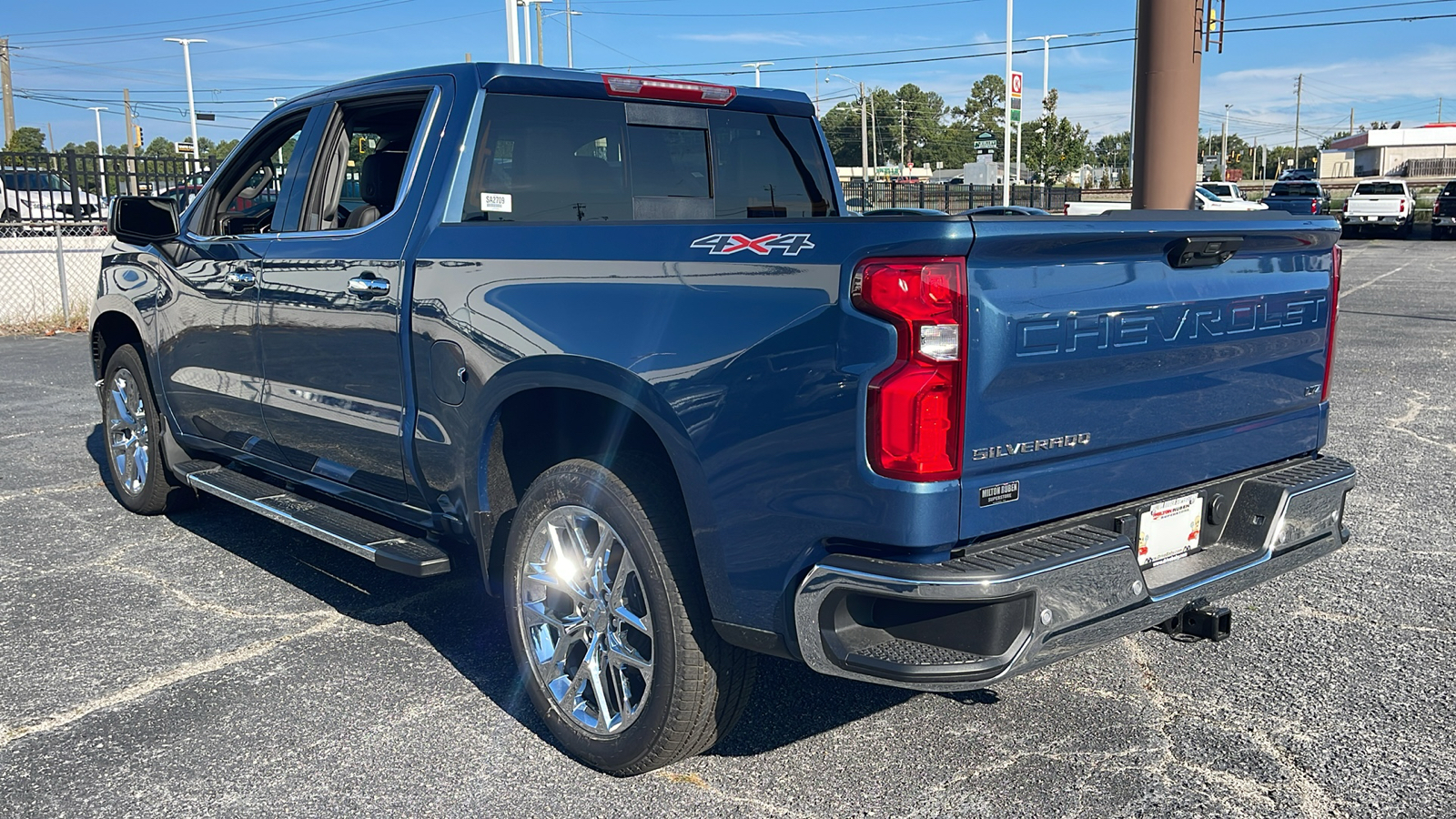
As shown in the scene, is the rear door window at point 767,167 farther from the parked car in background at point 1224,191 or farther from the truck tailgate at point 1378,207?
the parked car in background at point 1224,191

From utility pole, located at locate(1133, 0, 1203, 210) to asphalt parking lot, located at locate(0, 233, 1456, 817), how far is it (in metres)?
7.25

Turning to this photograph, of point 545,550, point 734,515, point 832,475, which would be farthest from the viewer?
point 545,550

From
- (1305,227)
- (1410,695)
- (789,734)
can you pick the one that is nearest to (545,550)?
(789,734)

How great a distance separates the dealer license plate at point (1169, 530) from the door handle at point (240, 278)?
338cm

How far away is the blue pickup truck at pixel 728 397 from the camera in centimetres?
265

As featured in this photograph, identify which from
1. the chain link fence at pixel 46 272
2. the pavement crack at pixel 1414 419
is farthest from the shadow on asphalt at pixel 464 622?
the chain link fence at pixel 46 272

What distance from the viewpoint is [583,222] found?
3.35 m

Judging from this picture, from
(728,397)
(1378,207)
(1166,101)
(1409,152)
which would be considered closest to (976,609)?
(728,397)

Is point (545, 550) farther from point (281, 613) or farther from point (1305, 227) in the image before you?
point (1305, 227)

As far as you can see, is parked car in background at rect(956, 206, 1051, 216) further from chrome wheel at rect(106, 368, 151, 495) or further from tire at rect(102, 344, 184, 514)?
chrome wheel at rect(106, 368, 151, 495)

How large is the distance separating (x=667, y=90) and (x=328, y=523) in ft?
6.65

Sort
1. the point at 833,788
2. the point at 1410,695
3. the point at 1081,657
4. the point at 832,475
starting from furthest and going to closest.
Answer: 1. the point at 1081,657
2. the point at 1410,695
3. the point at 833,788
4. the point at 832,475

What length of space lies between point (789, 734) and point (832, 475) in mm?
1232

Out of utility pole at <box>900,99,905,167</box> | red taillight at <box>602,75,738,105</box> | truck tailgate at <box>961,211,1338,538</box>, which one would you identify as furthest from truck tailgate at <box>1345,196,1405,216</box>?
utility pole at <box>900,99,905,167</box>
